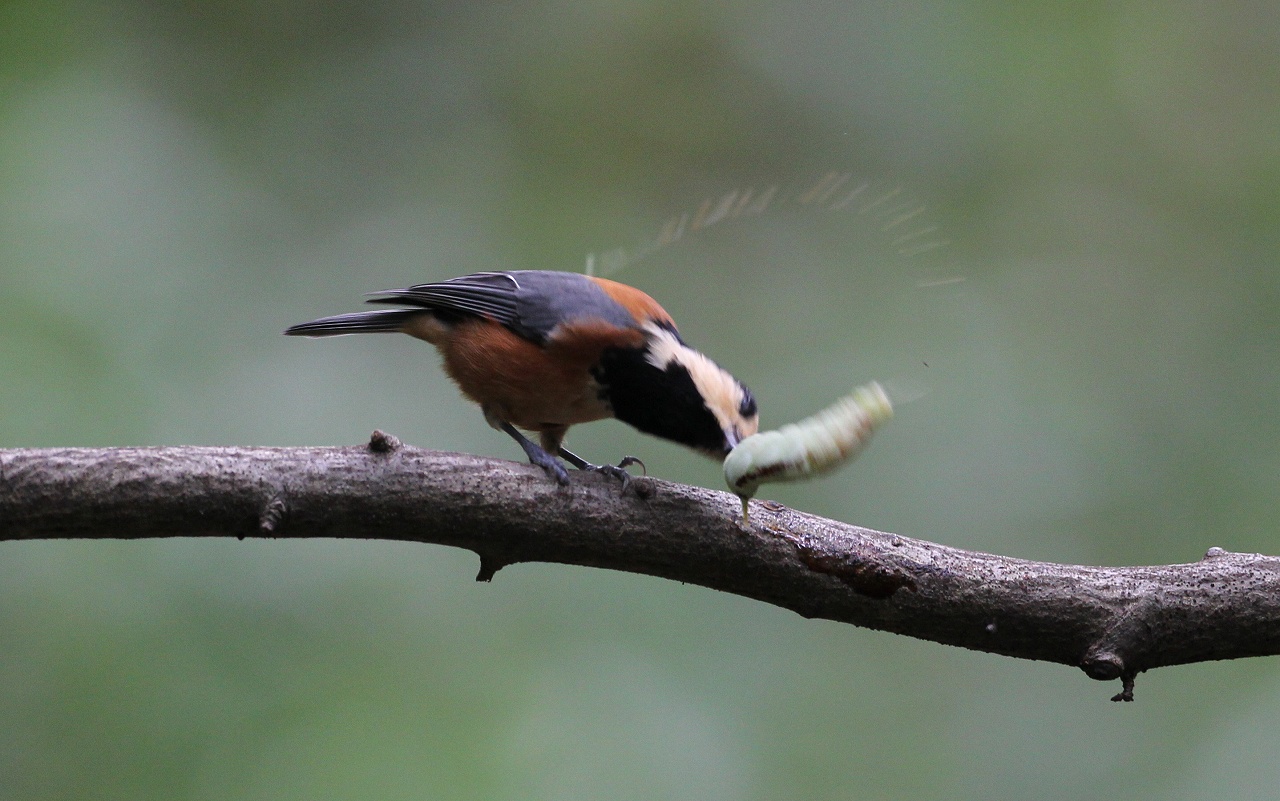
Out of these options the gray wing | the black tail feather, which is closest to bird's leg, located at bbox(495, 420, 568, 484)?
the gray wing

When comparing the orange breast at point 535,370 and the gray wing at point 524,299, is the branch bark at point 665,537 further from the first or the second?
the gray wing at point 524,299

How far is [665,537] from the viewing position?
2.29m

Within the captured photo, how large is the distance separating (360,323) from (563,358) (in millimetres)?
775

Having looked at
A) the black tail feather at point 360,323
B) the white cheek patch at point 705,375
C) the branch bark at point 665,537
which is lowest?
the branch bark at point 665,537

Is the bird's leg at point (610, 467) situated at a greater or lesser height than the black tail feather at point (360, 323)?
lesser

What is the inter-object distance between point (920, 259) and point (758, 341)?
0.93 m

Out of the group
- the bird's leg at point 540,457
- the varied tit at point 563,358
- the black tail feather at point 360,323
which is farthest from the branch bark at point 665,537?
the black tail feather at point 360,323

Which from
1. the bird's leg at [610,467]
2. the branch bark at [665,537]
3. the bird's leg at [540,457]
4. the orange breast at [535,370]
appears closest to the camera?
the branch bark at [665,537]

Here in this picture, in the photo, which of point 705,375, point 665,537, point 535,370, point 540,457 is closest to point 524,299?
point 535,370

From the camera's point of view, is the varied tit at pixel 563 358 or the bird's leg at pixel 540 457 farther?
the varied tit at pixel 563 358

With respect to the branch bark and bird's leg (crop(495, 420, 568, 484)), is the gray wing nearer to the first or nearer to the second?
bird's leg (crop(495, 420, 568, 484))

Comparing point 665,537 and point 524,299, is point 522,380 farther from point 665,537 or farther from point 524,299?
point 665,537

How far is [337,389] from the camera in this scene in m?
4.31

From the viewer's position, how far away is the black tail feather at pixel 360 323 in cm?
313
